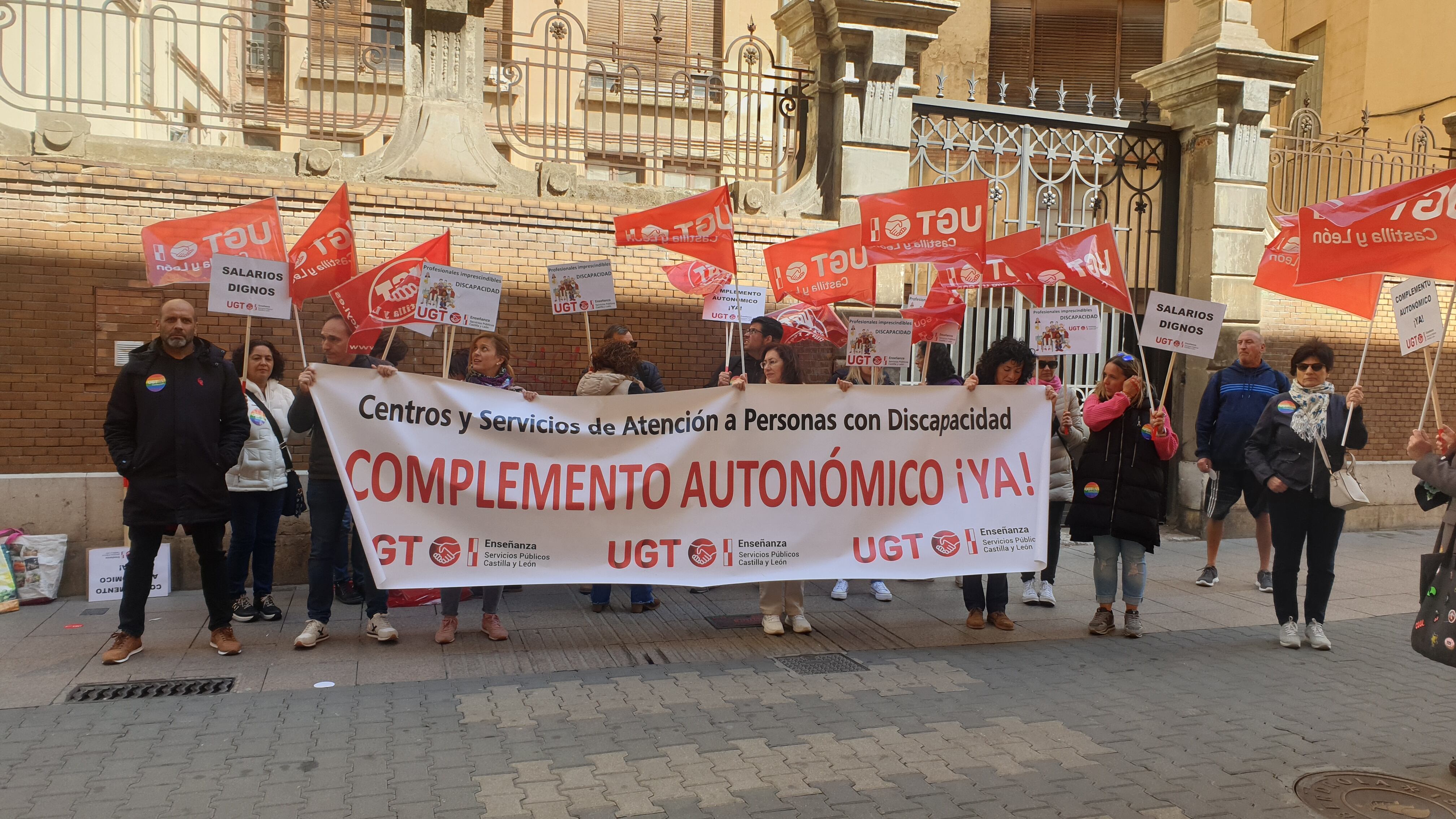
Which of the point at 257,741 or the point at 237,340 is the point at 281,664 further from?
the point at 237,340

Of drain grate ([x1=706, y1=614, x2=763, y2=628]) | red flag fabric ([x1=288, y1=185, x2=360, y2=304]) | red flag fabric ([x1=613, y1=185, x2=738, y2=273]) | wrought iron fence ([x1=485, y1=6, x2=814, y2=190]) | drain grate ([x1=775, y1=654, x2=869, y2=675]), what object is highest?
wrought iron fence ([x1=485, y1=6, x2=814, y2=190])

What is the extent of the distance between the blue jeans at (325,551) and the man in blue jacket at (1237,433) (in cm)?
635

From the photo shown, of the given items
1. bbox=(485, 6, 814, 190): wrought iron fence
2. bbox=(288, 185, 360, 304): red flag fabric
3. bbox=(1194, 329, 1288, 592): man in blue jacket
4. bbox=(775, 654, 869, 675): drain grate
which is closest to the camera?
bbox=(775, 654, 869, 675): drain grate

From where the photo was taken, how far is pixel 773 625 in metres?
6.85

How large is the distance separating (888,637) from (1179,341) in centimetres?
270

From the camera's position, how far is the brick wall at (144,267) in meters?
7.69

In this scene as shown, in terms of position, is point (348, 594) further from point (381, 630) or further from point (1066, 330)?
point (1066, 330)

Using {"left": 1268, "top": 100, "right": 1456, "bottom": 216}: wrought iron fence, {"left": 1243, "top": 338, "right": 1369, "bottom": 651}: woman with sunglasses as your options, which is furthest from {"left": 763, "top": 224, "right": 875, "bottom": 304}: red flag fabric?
{"left": 1268, "top": 100, "right": 1456, "bottom": 216}: wrought iron fence

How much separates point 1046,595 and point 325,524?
198 inches

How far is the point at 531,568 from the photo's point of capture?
6367 millimetres

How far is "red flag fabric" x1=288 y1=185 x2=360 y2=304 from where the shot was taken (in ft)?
22.1

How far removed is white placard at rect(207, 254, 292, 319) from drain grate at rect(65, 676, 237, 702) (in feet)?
6.73

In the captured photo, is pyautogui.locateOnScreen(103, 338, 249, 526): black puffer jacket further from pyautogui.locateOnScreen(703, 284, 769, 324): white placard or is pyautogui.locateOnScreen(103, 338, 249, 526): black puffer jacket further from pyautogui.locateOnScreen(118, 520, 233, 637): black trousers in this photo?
pyautogui.locateOnScreen(703, 284, 769, 324): white placard

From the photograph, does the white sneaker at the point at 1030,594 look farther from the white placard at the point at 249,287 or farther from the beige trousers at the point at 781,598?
the white placard at the point at 249,287
